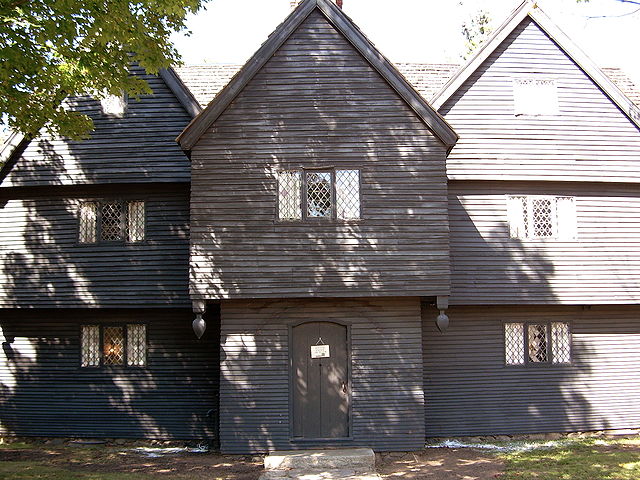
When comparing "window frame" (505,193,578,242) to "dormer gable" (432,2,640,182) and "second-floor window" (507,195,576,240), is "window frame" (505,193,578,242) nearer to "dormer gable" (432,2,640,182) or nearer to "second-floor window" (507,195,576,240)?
"second-floor window" (507,195,576,240)

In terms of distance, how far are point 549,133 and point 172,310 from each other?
1095 centimetres

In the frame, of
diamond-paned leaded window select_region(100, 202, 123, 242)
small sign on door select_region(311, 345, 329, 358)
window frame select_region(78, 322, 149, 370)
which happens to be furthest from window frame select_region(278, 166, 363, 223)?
window frame select_region(78, 322, 149, 370)

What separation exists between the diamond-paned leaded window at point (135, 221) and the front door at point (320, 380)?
5.12m

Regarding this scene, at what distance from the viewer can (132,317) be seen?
17.0 metres

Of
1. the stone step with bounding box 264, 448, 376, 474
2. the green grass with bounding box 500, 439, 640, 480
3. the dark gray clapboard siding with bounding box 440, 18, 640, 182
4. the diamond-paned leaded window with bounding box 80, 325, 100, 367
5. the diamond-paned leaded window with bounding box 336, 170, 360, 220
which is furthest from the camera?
the diamond-paned leaded window with bounding box 80, 325, 100, 367

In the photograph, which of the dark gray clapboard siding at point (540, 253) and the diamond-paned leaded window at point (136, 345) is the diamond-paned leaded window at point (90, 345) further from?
the dark gray clapboard siding at point (540, 253)

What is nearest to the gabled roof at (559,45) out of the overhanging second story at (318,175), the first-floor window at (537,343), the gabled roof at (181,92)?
the overhanging second story at (318,175)

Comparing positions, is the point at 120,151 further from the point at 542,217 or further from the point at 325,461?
the point at 542,217

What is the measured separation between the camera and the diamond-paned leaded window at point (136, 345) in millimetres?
16906

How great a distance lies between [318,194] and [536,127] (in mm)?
6406

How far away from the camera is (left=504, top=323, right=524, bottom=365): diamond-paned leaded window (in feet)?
55.1

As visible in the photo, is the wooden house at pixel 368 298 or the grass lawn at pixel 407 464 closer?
the grass lawn at pixel 407 464

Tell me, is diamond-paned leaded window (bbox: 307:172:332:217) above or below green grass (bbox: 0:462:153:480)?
above

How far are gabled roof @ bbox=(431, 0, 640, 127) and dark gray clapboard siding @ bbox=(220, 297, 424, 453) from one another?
6148 millimetres
